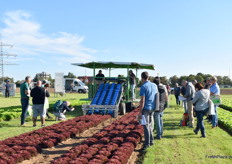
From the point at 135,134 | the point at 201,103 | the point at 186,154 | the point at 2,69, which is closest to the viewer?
the point at 186,154

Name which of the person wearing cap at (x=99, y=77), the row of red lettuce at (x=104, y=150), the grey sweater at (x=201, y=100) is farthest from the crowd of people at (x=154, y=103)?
the person wearing cap at (x=99, y=77)

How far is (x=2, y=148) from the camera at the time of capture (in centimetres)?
620

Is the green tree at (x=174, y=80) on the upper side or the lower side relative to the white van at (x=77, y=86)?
upper

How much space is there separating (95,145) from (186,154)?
2.37m

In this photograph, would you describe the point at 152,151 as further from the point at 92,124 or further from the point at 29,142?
the point at 92,124

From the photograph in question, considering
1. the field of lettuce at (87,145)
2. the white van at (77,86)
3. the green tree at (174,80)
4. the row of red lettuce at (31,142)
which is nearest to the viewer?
the field of lettuce at (87,145)

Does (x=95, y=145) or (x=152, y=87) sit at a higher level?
(x=152, y=87)

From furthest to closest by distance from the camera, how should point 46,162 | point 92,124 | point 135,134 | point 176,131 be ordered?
point 92,124 < point 176,131 < point 135,134 < point 46,162

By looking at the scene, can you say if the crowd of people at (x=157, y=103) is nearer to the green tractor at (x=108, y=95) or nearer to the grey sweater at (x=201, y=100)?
the grey sweater at (x=201, y=100)

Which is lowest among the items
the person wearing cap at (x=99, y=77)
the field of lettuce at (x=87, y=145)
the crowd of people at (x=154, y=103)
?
the field of lettuce at (x=87, y=145)

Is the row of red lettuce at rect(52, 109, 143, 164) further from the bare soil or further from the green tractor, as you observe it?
the green tractor

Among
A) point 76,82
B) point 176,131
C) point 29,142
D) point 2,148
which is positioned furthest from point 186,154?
point 76,82

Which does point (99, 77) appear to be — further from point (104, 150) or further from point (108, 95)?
point (104, 150)

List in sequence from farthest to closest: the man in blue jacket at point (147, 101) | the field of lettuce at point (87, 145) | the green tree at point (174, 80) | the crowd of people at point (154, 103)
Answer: the green tree at point (174, 80)
the crowd of people at point (154, 103)
the man in blue jacket at point (147, 101)
the field of lettuce at point (87, 145)
